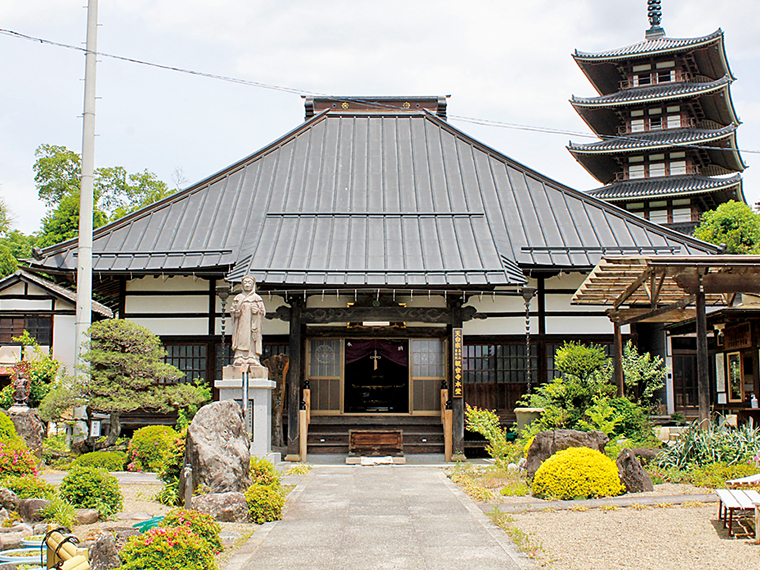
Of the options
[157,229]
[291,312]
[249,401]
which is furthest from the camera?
[157,229]

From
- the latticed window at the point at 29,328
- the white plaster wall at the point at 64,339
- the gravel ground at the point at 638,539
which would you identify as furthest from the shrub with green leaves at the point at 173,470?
the latticed window at the point at 29,328

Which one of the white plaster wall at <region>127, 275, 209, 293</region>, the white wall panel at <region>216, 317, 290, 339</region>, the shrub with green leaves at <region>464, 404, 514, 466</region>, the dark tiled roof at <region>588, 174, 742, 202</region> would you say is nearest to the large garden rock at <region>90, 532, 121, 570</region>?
the shrub with green leaves at <region>464, 404, 514, 466</region>

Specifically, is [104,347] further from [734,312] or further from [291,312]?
[734,312]

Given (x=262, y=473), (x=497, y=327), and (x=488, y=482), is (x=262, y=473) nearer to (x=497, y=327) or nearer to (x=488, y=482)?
(x=488, y=482)

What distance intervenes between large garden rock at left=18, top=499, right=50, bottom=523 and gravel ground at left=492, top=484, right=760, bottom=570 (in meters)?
5.41

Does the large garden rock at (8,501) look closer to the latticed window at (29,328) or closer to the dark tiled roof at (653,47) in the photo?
the latticed window at (29,328)

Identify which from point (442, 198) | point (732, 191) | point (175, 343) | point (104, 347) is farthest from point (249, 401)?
point (732, 191)

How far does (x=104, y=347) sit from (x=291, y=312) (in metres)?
3.92

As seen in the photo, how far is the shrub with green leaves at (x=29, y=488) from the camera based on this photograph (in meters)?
8.52

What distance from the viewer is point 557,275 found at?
16969 mm

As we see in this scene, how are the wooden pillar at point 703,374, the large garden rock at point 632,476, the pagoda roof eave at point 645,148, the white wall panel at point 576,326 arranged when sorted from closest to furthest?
1. the large garden rock at point 632,476
2. the wooden pillar at point 703,374
3. the white wall panel at point 576,326
4. the pagoda roof eave at point 645,148

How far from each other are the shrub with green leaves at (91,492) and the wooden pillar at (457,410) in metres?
7.96

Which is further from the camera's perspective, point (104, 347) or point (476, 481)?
point (104, 347)

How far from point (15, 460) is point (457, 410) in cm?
868
